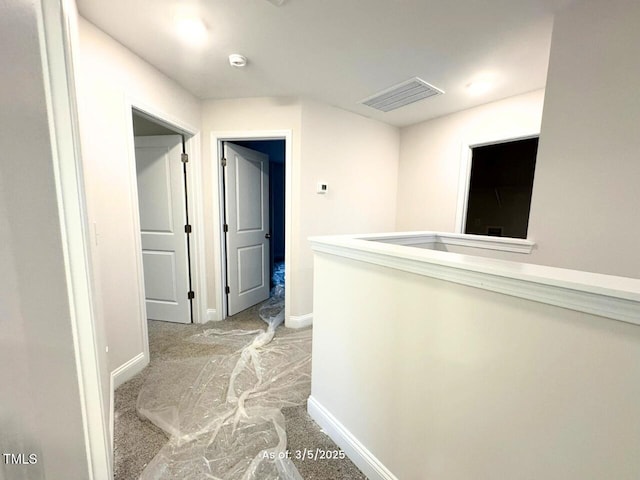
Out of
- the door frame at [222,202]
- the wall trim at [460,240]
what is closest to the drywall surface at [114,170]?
the door frame at [222,202]

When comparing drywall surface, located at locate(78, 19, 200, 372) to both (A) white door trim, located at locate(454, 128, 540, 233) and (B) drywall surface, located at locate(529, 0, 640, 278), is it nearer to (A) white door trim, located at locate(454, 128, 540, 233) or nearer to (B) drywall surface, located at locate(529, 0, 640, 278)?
(B) drywall surface, located at locate(529, 0, 640, 278)

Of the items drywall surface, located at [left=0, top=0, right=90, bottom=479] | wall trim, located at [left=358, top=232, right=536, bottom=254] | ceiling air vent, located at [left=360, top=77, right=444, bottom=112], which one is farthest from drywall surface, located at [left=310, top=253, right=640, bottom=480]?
ceiling air vent, located at [left=360, top=77, right=444, bottom=112]

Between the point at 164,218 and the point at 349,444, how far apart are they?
2571 millimetres

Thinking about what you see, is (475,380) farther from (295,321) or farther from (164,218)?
(164,218)

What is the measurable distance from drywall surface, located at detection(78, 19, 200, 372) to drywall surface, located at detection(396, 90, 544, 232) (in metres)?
3.00

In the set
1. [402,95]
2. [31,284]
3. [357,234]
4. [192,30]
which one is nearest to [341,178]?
[402,95]

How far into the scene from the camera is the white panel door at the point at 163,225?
8.50 feet

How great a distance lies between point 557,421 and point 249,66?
2.62 m

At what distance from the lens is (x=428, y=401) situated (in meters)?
0.98

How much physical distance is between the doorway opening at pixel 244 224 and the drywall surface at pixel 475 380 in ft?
6.06

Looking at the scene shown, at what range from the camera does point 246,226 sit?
123 inches

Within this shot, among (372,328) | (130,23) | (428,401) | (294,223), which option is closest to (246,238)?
(294,223)

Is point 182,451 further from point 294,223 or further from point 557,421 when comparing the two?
point 294,223

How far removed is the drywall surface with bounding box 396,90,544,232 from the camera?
2.62 metres
